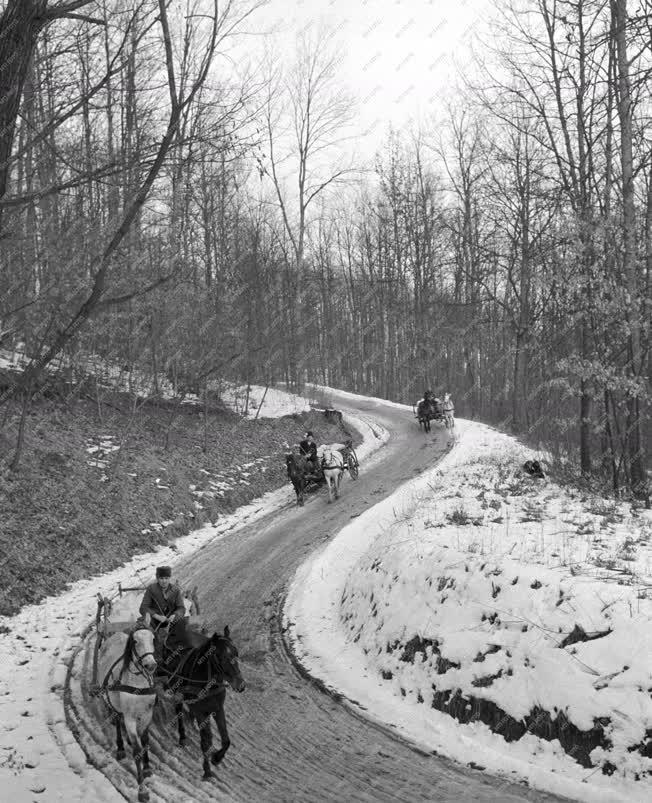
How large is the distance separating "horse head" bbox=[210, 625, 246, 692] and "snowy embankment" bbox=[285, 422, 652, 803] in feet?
6.90

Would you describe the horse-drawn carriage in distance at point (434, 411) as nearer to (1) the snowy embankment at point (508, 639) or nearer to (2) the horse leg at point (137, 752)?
(1) the snowy embankment at point (508, 639)

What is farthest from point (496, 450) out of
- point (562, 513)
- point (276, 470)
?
point (562, 513)

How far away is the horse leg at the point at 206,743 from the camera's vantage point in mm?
6332

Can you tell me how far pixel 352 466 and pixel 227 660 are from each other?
15.0 metres

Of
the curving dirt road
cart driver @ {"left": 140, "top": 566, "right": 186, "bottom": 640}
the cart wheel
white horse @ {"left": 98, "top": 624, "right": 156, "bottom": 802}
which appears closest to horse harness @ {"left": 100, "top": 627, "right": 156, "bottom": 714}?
white horse @ {"left": 98, "top": 624, "right": 156, "bottom": 802}

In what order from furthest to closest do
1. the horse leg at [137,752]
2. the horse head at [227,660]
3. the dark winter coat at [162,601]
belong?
the dark winter coat at [162,601], the horse head at [227,660], the horse leg at [137,752]

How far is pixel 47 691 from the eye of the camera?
27.1ft

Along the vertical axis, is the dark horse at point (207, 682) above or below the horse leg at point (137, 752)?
above

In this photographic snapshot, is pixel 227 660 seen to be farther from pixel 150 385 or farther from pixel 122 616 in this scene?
pixel 150 385

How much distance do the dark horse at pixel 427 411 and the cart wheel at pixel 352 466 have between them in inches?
278

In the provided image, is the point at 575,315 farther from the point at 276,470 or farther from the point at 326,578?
the point at 276,470

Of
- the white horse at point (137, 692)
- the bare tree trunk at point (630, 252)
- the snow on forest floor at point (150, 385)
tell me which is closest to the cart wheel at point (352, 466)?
the snow on forest floor at point (150, 385)

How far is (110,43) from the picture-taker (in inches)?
222

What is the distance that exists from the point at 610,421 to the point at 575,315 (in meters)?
2.64
